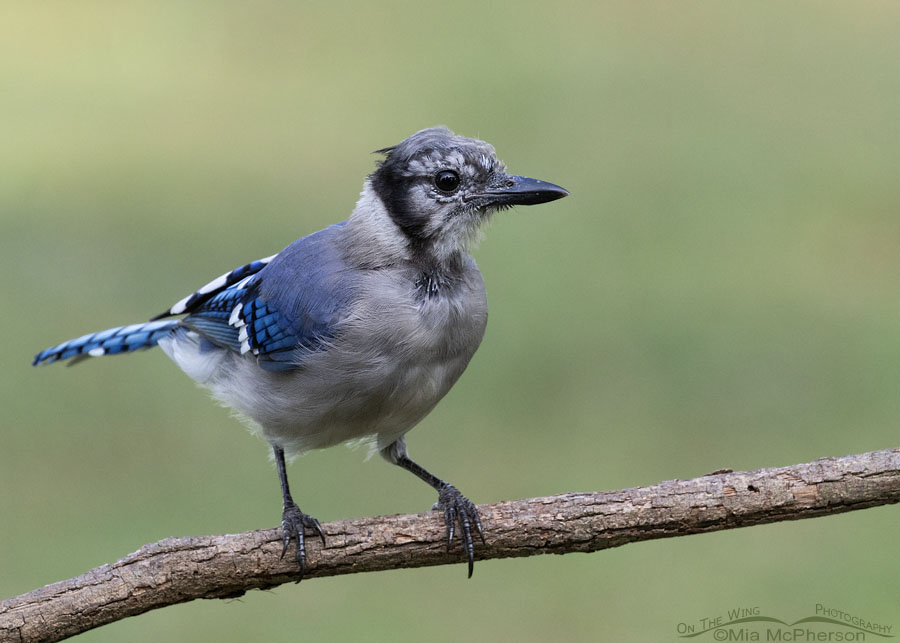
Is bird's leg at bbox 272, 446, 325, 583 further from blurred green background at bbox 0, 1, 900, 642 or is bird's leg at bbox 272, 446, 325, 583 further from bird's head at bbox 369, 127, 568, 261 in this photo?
blurred green background at bbox 0, 1, 900, 642

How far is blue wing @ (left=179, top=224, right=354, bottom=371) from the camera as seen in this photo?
3.35m

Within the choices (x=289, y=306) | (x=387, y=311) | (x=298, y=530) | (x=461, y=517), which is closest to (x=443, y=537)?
(x=461, y=517)

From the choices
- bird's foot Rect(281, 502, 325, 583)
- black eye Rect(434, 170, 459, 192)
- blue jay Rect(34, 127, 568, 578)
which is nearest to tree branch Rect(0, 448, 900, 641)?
bird's foot Rect(281, 502, 325, 583)

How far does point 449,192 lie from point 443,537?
3.19 ft

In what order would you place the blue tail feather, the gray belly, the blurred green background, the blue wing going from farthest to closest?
the blurred green background < the blue tail feather < the blue wing < the gray belly

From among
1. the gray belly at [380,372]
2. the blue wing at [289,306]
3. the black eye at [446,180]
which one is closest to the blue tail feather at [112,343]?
the blue wing at [289,306]

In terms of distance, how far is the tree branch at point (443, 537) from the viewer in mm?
2773

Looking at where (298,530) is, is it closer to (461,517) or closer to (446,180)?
(461,517)

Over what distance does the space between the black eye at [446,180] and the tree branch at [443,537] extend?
92 centimetres

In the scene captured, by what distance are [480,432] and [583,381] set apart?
2.17 feet

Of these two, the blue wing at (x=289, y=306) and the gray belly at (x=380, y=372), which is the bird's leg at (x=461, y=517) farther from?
the blue wing at (x=289, y=306)

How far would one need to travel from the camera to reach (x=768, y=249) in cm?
708

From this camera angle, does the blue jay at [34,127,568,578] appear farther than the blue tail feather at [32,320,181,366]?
No

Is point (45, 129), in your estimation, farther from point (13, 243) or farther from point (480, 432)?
point (480, 432)
